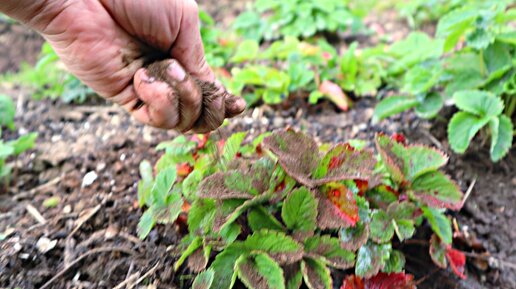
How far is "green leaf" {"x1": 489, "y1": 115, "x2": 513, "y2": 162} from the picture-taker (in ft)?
5.74

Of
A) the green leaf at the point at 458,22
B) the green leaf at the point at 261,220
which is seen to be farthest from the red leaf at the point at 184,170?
the green leaf at the point at 458,22

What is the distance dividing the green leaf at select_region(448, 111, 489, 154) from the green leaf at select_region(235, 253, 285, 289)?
874mm

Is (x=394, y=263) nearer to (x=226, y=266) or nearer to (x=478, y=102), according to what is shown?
(x=226, y=266)

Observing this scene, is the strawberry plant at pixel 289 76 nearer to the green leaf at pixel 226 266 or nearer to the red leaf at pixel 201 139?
the red leaf at pixel 201 139

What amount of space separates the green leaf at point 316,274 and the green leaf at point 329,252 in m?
0.02

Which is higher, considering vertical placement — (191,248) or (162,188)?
(162,188)

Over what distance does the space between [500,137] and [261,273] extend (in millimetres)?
1032

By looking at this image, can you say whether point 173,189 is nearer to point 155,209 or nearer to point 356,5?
point 155,209

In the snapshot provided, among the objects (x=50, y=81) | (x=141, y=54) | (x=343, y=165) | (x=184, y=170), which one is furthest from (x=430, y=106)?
(x=50, y=81)

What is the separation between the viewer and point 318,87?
2.34 metres

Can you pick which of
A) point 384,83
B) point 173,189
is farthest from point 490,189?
point 173,189

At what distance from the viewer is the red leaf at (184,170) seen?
5.13 feet

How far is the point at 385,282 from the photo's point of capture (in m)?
1.39

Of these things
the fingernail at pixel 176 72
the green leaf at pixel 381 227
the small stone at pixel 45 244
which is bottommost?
the small stone at pixel 45 244
